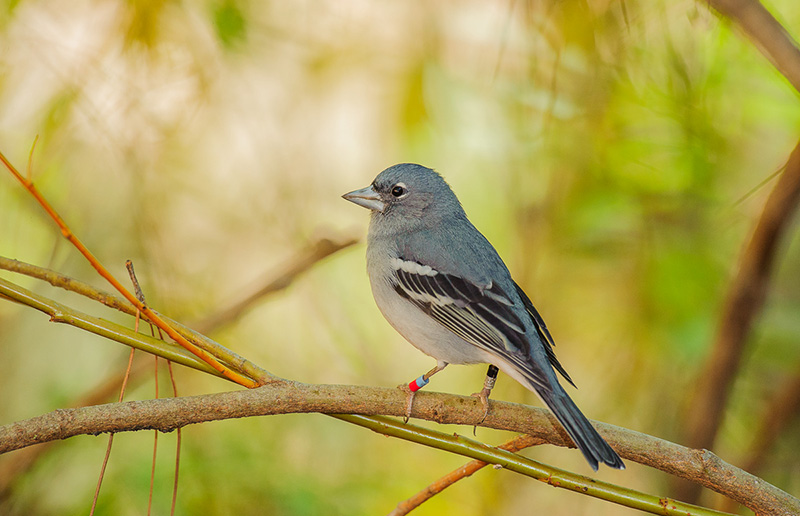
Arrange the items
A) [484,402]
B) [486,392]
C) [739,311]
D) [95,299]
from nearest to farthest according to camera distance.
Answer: [95,299] < [484,402] < [486,392] < [739,311]

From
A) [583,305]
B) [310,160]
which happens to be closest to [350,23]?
[310,160]

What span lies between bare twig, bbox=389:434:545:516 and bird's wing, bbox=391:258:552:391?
46 centimetres

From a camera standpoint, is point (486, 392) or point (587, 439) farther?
point (486, 392)

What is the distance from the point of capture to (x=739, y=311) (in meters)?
4.03

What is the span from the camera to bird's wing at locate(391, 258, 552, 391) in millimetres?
2961

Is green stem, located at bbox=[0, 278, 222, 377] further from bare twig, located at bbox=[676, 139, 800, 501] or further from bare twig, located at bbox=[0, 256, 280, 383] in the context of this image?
bare twig, located at bbox=[676, 139, 800, 501]

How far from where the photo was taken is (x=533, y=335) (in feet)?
10.3

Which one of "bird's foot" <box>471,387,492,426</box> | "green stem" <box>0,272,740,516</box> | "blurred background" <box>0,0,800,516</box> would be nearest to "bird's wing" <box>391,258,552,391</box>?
"bird's foot" <box>471,387,492,426</box>

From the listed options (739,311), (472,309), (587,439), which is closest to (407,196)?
(472,309)

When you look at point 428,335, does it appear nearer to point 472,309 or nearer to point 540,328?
point 472,309

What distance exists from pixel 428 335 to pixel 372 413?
0.89 metres

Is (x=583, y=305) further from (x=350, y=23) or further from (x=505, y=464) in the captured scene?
(x=505, y=464)

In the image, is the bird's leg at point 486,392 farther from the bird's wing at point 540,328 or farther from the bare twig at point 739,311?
the bare twig at point 739,311

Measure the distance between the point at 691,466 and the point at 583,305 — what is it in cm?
351
